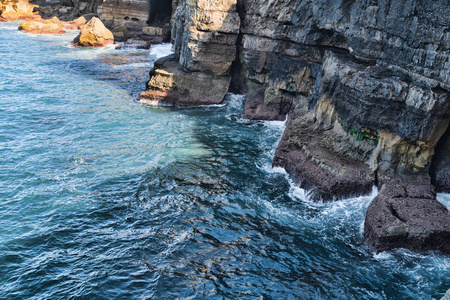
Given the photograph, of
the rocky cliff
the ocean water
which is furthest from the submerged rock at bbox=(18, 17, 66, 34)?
the rocky cliff

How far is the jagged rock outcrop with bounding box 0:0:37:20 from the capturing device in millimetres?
55438

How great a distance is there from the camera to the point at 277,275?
11.9m

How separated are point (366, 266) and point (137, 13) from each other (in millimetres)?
43451

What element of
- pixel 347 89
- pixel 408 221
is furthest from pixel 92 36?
pixel 408 221

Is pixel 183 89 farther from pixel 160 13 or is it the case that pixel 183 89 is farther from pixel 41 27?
pixel 41 27

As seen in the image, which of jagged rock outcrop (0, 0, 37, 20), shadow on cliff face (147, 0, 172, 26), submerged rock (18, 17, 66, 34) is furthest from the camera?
jagged rock outcrop (0, 0, 37, 20)

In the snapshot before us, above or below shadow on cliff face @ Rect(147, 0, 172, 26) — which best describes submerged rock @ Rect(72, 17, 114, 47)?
below

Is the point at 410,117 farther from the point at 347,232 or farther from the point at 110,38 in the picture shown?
the point at 110,38

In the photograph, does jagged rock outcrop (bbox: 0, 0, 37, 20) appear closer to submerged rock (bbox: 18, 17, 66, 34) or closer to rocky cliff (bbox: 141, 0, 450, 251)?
submerged rock (bbox: 18, 17, 66, 34)

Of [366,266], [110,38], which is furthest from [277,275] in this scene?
[110,38]

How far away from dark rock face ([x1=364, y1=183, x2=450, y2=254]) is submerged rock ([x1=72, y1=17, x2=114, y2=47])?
3609 cm

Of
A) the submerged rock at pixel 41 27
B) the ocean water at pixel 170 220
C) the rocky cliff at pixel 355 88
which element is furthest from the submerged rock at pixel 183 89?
the submerged rock at pixel 41 27

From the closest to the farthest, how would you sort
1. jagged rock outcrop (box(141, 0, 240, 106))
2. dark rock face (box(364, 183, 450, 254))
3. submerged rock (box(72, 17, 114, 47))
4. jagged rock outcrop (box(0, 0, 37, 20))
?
dark rock face (box(364, 183, 450, 254)) → jagged rock outcrop (box(141, 0, 240, 106)) → submerged rock (box(72, 17, 114, 47)) → jagged rock outcrop (box(0, 0, 37, 20))

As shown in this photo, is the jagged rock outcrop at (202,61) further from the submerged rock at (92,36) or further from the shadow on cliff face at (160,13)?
the shadow on cliff face at (160,13)
